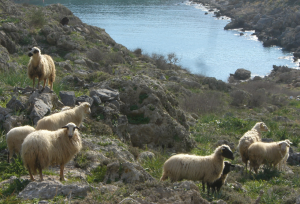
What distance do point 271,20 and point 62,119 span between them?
86.1 metres

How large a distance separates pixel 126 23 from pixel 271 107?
52.9 m

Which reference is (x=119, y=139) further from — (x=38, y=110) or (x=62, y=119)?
(x=38, y=110)

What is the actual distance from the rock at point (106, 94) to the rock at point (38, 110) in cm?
208

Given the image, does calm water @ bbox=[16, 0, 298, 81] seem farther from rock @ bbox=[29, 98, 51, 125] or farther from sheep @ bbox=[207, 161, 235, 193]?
rock @ bbox=[29, 98, 51, 125]

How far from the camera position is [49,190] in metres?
5.44

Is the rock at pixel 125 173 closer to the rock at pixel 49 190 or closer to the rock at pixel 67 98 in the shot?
the rock at pixel 49 190

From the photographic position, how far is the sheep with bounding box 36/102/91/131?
24.5 ft

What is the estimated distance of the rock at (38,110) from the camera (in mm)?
8148

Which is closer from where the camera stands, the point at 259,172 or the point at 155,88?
the point at 259,172

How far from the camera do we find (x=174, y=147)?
1109 centimetres

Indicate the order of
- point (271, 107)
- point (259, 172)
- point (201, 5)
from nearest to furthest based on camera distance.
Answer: point (259, 172) → point (271, 107) → point (201, 5)

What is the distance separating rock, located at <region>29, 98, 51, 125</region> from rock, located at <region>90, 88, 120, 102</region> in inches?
82.0

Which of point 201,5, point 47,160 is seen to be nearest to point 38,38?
point 47,160

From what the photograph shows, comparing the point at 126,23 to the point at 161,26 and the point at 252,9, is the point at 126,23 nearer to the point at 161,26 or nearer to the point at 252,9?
the point at 161,26
